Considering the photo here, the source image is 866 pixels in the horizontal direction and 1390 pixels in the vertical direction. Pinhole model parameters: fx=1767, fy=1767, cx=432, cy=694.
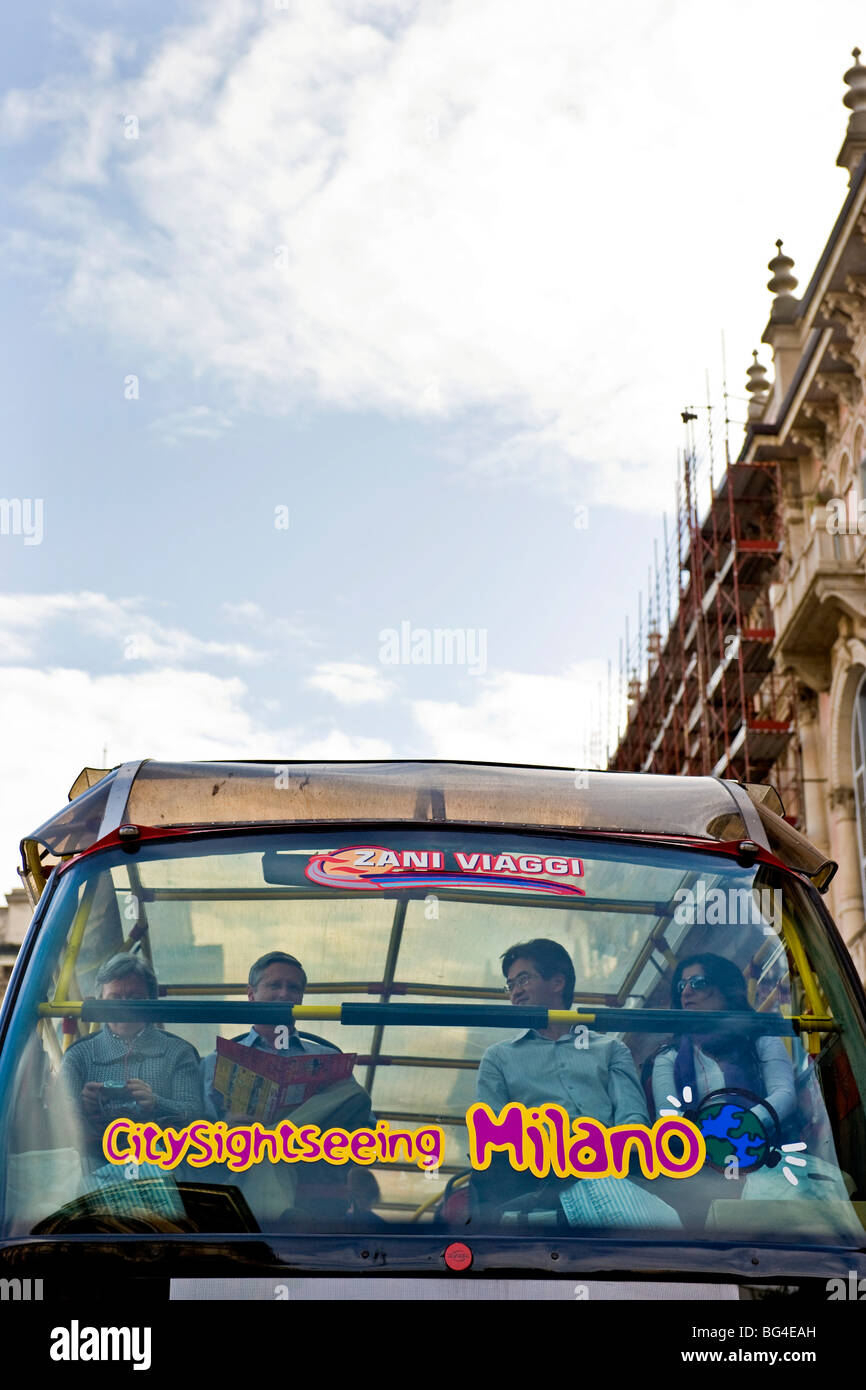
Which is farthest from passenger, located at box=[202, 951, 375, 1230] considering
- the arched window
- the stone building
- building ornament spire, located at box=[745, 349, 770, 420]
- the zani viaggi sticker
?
building ornament spire, located at box=[745, 349, 770, 420]

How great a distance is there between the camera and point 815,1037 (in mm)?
4328

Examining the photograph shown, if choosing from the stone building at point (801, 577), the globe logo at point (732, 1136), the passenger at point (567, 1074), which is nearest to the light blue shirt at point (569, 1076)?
the passenger at point (567, 1074)

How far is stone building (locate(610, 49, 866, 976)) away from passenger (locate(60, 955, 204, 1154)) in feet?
69.3

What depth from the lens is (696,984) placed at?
14.5ft

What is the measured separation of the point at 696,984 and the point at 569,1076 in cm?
47

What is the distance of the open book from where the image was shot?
4.05 m

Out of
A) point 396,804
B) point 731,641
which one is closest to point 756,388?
point 731,641

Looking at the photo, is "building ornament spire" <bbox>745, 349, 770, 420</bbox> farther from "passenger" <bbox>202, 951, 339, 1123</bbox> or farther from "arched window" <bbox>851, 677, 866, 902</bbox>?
"passenger" <bbox>202, 951, 339, 1123</bbox>

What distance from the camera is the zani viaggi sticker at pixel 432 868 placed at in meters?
4.54

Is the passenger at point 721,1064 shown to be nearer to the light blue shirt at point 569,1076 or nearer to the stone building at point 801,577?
the light blue shirt at point 569,1076
